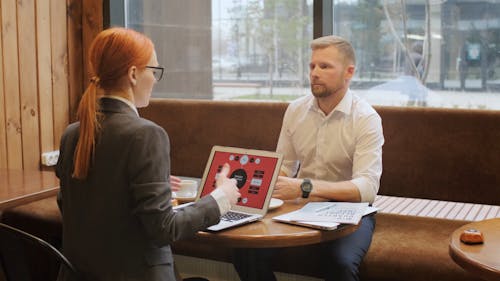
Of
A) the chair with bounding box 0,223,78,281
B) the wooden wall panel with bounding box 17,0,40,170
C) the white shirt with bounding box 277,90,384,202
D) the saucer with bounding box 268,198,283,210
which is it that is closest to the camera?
the chair with bounding box 0,223,78,281

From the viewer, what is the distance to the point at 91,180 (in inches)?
69.8

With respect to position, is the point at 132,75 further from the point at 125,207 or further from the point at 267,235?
the point at 267,235

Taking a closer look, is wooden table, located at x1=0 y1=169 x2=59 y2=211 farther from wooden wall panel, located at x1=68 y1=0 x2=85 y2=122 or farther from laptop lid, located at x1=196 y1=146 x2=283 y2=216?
wooden wall panel, located at x1=68 y1=0 x2=85 y2=122

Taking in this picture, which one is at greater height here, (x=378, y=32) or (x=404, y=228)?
(x=378, y=32)

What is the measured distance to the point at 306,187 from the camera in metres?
2.48

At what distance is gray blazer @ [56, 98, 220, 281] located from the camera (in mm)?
1729

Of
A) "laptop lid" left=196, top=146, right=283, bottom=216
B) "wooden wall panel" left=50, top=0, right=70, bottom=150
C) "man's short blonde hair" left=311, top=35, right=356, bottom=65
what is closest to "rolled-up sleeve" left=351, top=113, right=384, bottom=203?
"man's short blonde hair" left=311, top=35, right=356, bottom=65

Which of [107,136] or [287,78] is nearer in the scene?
[107,136]

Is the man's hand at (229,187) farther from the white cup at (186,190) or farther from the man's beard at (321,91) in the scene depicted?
the man's beard at (321,91)

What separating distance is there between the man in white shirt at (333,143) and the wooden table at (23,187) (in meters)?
0.85

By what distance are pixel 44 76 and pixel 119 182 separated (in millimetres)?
2700

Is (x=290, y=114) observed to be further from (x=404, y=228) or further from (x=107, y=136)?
(x=107, y=136)

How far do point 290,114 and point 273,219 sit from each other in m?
1.04

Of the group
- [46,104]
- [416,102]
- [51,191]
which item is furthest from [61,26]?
[416,102]
